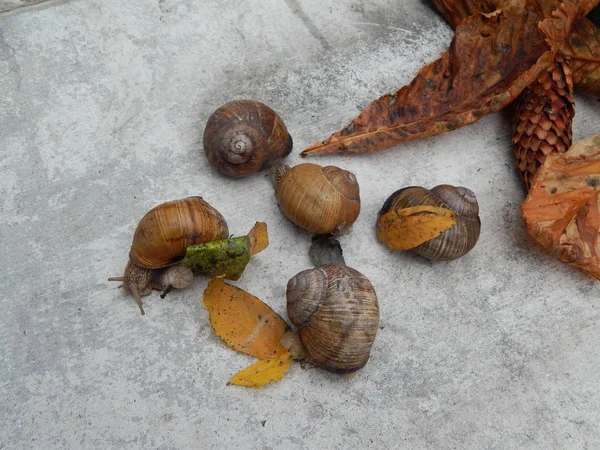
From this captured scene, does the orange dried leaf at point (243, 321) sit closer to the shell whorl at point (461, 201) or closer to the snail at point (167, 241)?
the snail at point (167, 241)

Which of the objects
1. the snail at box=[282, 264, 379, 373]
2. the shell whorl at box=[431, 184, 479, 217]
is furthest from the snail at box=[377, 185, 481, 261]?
the snail at box=[282, 264, 379, 373]

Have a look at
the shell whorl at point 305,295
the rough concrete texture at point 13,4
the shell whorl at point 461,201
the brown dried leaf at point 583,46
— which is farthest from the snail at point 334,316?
the rough concrete texture at point 13,4

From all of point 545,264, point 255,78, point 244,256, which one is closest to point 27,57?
point 255,78

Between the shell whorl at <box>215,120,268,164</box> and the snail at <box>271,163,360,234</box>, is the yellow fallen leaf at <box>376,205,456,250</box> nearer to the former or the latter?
the snail at <box>271,163,360,234</box>

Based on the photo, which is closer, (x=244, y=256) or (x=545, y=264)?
(x=244, y=256)

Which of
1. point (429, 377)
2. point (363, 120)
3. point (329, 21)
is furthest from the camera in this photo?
point (329, 21)

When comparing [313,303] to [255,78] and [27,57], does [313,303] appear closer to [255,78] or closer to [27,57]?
[255,78]

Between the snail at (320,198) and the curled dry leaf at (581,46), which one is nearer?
the snail at (320,198)
